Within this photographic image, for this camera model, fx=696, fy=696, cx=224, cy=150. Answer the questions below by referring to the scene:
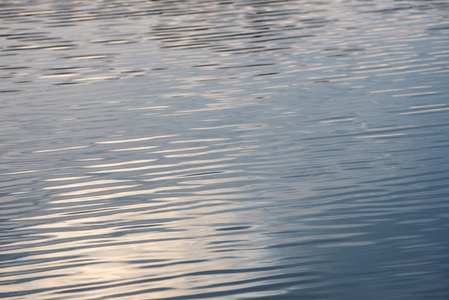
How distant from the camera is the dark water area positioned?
683 cm

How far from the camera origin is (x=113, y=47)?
24.1 meters

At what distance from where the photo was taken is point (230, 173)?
395 inches

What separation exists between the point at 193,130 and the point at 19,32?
1972 cm

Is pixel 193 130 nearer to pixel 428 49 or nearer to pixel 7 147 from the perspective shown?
pixel 7 147

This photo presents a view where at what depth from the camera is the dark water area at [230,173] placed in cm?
683

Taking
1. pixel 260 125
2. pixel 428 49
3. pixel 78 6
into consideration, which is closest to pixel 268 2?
pixel 78 6

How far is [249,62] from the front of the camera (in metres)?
19.6

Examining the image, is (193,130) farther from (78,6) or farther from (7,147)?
(78,6)

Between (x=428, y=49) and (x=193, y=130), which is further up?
(x=193, y=130)

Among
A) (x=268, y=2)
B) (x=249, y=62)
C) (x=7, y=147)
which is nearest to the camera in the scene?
(x=7, y=147)

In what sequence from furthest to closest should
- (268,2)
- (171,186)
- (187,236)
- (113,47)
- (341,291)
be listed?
(268,2) < (113,47) < (171,186) < (187,236) < (341,291)

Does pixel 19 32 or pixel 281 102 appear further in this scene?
pixel 19 32

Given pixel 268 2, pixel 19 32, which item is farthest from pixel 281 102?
pixel 268 2

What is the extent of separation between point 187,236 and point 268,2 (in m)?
34.0
